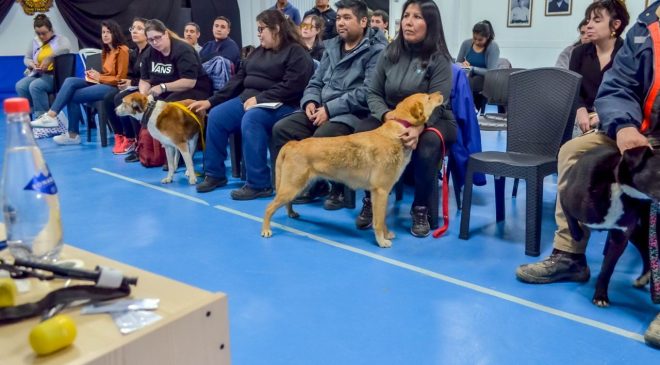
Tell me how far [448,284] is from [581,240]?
0.64 metres

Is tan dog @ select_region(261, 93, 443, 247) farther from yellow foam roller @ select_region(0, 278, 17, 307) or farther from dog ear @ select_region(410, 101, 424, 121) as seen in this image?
yellow foam roller @ select_region(0, 278, 17, 307)

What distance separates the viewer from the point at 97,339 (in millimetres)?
839

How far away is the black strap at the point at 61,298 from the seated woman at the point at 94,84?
18.0 ft

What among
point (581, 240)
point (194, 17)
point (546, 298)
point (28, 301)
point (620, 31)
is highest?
point (194, 17)

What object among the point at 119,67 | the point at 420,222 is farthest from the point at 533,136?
the point at 119,67

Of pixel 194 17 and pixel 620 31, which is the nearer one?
pixel 620 31

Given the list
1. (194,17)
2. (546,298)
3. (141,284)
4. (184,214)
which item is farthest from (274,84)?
(194,17)

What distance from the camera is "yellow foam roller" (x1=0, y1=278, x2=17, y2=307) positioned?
938 millimetres

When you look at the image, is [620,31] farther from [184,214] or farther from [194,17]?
[194,17]

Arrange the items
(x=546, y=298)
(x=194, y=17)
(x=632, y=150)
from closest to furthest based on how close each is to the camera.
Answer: (x=632, y=150), (x=546, y=298), (x=194, y=17)

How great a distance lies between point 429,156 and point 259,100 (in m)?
1.57

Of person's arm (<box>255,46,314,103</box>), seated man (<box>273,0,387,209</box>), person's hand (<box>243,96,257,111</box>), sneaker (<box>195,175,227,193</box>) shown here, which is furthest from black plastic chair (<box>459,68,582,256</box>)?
sneaker (<box>195,175,227,193</box>)

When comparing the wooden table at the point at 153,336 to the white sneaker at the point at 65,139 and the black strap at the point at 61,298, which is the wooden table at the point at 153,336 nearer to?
the black strap at the point at 61,298

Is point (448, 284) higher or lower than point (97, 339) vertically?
lower
